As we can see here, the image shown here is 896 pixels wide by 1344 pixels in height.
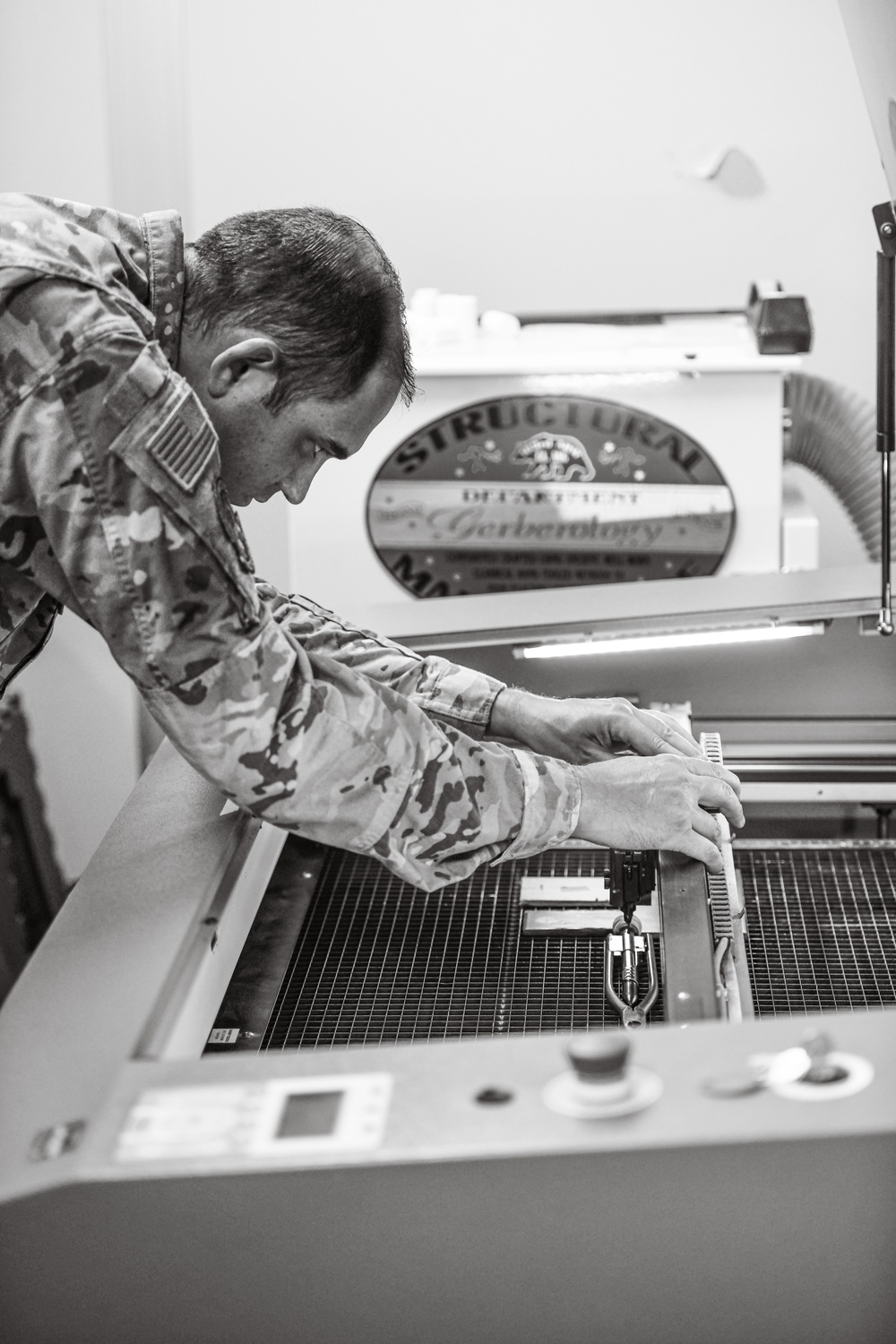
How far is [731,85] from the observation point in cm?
311

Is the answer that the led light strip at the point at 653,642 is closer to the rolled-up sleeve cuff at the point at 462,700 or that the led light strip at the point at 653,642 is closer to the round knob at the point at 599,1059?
the rolled-up sleeve cuff at the point at 462,700

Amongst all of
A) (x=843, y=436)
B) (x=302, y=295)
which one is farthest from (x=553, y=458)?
(x=302, y=295)

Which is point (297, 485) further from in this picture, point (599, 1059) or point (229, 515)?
point (599, 1059)

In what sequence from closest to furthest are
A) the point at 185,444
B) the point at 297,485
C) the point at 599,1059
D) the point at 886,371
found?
1. the point at 599,1059
2. the point at 185,444
3. the point at 297,485
4. the point at 886,371

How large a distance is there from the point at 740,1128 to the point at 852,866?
2.65 ft

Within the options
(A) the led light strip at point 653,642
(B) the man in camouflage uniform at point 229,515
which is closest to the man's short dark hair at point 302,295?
(B) the man in camouflage uniform at point 229,515

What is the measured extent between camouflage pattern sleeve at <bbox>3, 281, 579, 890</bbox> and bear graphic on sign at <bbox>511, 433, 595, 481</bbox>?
127 cm

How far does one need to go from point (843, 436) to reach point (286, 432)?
156cm

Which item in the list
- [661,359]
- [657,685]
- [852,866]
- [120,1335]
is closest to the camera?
[120,1335]

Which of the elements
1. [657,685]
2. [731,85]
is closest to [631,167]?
[731,85]

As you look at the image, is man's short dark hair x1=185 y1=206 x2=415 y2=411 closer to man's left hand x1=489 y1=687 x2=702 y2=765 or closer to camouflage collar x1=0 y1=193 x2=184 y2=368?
camouflage collar x1=0 y1=193 x2=184 y2=368

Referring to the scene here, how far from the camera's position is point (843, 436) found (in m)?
2.52

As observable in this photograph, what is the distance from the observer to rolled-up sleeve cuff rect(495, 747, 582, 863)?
1.16m

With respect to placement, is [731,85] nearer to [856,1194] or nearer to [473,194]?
[473,194]
